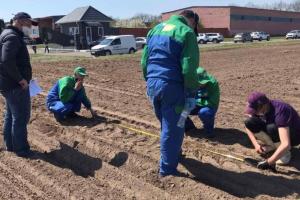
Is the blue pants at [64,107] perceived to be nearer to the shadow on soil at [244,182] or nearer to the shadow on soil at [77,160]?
the shadow on soil at [77,160]

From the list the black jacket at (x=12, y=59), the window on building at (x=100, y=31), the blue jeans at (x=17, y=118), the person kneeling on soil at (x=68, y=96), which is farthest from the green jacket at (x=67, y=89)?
the window on building at (x=100, y=31)

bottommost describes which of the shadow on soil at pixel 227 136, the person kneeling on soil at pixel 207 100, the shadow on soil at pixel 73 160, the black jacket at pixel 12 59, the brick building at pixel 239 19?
the shadow on soil at pixel 73 160

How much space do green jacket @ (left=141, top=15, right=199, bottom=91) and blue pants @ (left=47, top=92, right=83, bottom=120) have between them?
3.37 metres

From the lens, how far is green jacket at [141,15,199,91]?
4855 mm

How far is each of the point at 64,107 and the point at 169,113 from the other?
364 cm

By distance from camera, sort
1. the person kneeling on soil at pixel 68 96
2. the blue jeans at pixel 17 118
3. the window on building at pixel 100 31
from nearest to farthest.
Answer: the blue jeans at pixel 17 118, the person kneeling on soil at pixel 68 96, the window on building at pixel 100 31

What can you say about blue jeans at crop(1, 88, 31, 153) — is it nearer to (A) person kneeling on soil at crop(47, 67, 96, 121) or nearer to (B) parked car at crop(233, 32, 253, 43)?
(A) person kneeling on soil at crop(47, 67, 96, 121)

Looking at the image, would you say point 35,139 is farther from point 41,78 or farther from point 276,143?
point 41,78

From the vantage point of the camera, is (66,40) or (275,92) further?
(66,40)

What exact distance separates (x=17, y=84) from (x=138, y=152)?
1.95 meters

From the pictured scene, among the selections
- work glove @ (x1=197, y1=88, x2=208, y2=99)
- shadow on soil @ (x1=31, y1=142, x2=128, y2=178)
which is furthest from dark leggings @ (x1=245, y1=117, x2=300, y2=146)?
shadow on soil @ (x1=31, y1=142, x2=128, y2=178)

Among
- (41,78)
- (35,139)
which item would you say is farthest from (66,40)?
(35,139)

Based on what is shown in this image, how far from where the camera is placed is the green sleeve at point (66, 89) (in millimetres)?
8180

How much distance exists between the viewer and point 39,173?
5680 mm
